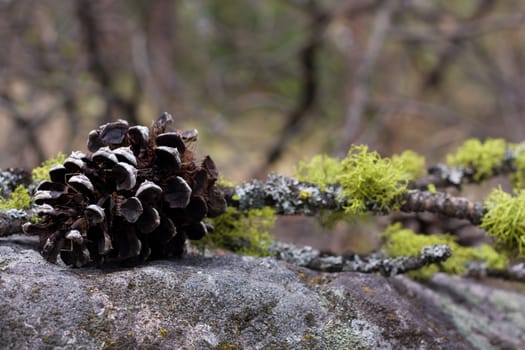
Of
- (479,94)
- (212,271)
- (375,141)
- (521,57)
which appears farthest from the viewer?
(479,94)

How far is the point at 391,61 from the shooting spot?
5.86 m

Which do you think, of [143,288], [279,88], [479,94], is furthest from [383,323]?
[479,94]

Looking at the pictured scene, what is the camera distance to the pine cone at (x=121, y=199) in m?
0.99

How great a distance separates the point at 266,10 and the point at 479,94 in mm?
3219

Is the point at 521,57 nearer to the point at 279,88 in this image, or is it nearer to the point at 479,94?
the point at 479,94

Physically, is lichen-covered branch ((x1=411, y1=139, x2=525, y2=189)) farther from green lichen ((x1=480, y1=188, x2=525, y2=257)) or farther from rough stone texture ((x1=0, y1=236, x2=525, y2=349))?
rough stone texture ((x1=0, y1=236, x2=525, y2=349))

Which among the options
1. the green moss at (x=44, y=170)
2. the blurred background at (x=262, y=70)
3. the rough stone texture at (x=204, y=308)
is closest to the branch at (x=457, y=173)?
the rough stone texture at (x=204, y=308)

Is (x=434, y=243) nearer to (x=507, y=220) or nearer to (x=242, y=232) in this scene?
(x=507, y=220)

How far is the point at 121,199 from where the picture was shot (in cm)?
102

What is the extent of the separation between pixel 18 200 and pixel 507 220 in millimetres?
1026

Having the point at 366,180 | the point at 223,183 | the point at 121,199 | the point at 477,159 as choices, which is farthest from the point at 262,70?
the point at 121,199

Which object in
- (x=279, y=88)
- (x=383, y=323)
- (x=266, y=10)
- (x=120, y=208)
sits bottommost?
(x=383, y=323)

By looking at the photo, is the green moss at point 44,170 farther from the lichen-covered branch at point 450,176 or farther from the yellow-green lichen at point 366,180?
the lichen-covered branch at point 450,176

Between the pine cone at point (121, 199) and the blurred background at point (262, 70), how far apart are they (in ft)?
6.52
